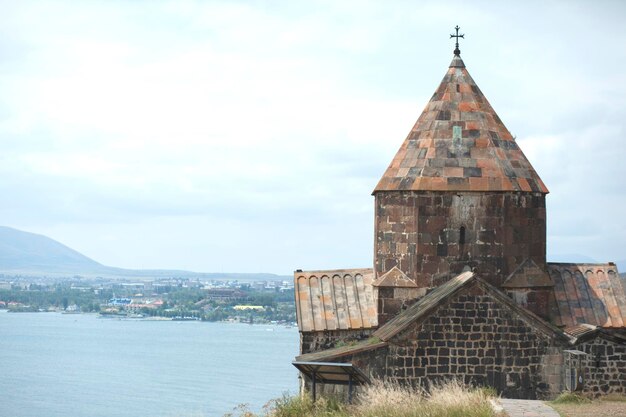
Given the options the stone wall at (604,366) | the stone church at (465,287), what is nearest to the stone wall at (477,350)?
the stone church at (465,287)

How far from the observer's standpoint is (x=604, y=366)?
717 inches

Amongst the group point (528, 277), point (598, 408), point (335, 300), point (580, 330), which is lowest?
point (598, 408)

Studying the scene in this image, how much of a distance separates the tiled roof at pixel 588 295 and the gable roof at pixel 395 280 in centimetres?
239

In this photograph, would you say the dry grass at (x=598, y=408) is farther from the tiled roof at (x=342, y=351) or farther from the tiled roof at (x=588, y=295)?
the tiled roof at (x=342, y=351)

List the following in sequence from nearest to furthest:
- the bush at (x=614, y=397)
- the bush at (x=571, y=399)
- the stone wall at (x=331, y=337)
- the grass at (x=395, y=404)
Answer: the grass at (x=395, y=404) → the bush at (x=571, y=399) → the bush at (x=614, y=397) → the stone wall at (x=331, y=337)

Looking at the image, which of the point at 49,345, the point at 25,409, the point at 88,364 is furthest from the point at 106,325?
the point at 25,409

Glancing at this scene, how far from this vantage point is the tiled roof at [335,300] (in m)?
18.9

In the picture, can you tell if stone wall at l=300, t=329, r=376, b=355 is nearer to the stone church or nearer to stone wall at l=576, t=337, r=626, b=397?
the stone church

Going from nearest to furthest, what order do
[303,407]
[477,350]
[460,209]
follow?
[303,407], [477,350], [460,209]

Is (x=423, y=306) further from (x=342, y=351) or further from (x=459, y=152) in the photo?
(x=459, y=152)

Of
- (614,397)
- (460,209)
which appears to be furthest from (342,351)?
(614,397)

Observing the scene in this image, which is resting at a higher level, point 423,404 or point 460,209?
point 460,209

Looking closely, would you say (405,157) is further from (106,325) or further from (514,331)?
(106,325)

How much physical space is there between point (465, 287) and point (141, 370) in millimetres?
63428
